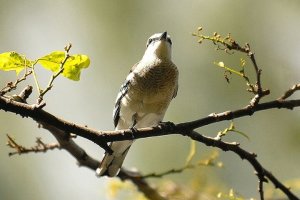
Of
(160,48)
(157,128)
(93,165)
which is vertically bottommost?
(93,165)

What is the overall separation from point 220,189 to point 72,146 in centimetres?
96

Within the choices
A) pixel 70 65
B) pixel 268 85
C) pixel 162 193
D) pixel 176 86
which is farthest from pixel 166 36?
pixel 70 65

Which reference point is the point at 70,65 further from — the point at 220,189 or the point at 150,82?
the point at 150,82

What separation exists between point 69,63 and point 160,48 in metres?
2.15

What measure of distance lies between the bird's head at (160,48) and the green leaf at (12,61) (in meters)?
2.16

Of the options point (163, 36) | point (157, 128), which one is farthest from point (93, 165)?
point (163, 36)

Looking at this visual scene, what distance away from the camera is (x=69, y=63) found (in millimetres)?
2062

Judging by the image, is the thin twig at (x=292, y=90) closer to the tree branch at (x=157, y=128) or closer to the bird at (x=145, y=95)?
the tree branch at (x=157, y=128)

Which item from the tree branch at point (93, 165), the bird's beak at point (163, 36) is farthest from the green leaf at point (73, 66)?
the bird's beak at point (163, 36)

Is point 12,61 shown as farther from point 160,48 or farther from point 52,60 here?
point 160,48

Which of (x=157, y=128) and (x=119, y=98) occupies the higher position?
(x=119, y=98)

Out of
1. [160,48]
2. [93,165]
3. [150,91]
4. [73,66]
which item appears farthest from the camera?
[160,48]

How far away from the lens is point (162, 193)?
3.29 m

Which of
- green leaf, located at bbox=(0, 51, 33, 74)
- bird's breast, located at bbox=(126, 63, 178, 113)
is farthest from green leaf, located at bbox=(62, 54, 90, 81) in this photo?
bird's breast, located at bbox=(126, 63, 178, 113)
